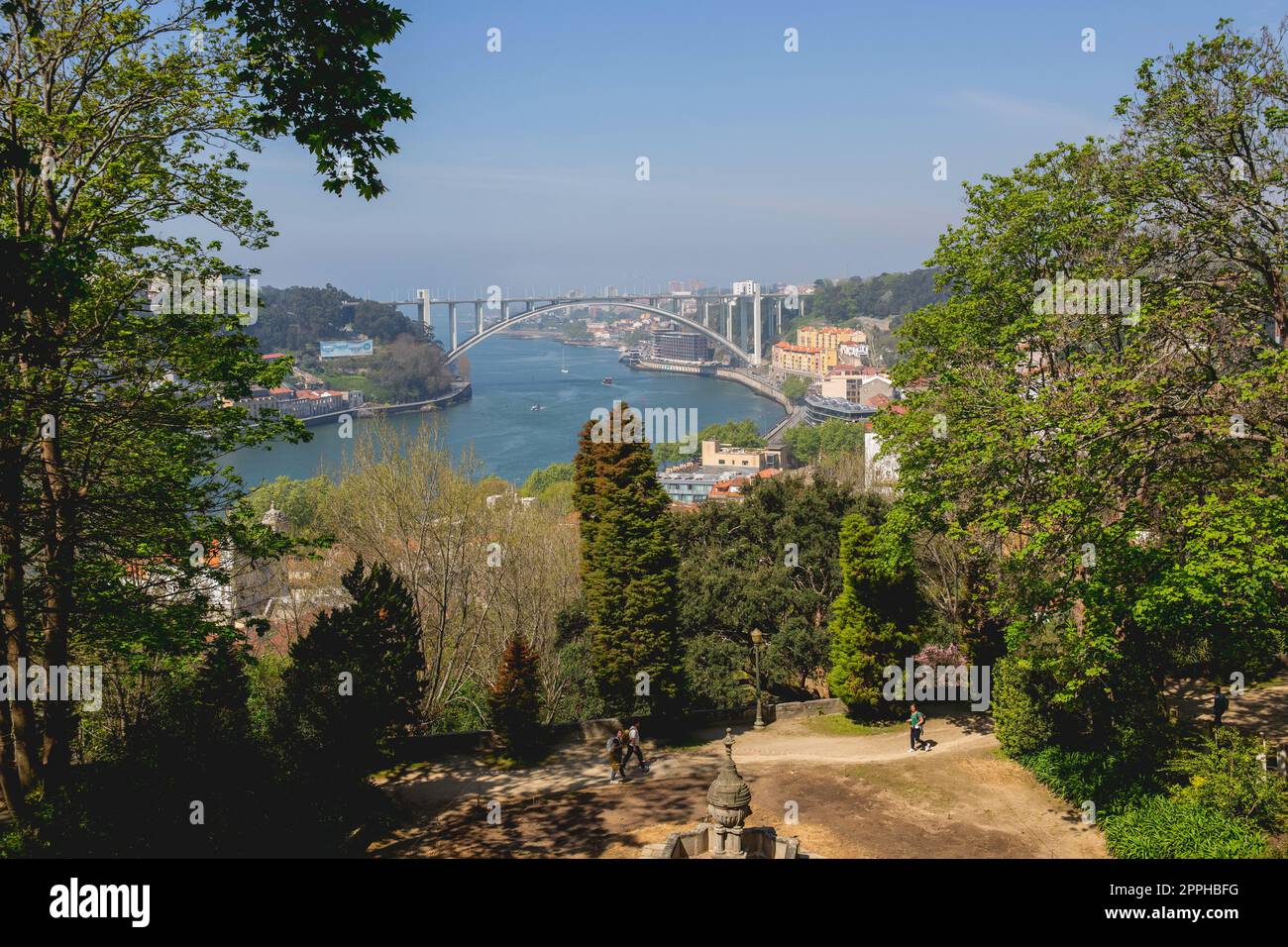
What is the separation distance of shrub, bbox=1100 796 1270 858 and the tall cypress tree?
1024 cm

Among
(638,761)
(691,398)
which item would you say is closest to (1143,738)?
(638,761)

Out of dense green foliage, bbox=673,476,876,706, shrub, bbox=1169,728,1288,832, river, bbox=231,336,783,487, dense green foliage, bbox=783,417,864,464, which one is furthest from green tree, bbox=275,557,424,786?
dense green foliage, bbox=783,417,864,464

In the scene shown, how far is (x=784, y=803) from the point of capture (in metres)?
17.4

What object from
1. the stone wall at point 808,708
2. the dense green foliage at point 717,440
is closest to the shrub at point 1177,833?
the stone wall at point 808,708

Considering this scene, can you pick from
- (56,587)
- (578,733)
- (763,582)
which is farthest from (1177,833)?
(56,587)

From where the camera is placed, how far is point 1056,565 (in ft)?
49.9

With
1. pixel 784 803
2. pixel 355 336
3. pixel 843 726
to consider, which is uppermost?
pixel 355 336

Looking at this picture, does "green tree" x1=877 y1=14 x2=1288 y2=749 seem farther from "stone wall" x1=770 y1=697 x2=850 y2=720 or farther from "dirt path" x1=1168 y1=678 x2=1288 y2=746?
"stone wall" x1=770 y1=697 x2=850 y2=720

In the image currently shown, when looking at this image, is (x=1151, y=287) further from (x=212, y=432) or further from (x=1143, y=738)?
(x=212, y=432)

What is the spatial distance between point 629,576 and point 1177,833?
12.7m

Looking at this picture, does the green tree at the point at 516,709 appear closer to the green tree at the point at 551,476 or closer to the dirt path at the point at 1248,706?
the dirt path at the point at 1248,706

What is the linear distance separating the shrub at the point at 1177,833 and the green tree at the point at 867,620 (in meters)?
7.35

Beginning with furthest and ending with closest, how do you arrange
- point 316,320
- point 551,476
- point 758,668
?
1. point 316,320
2. point 551,476
3. point 758,668

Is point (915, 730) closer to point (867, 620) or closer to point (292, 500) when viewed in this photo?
point (867, 620)
